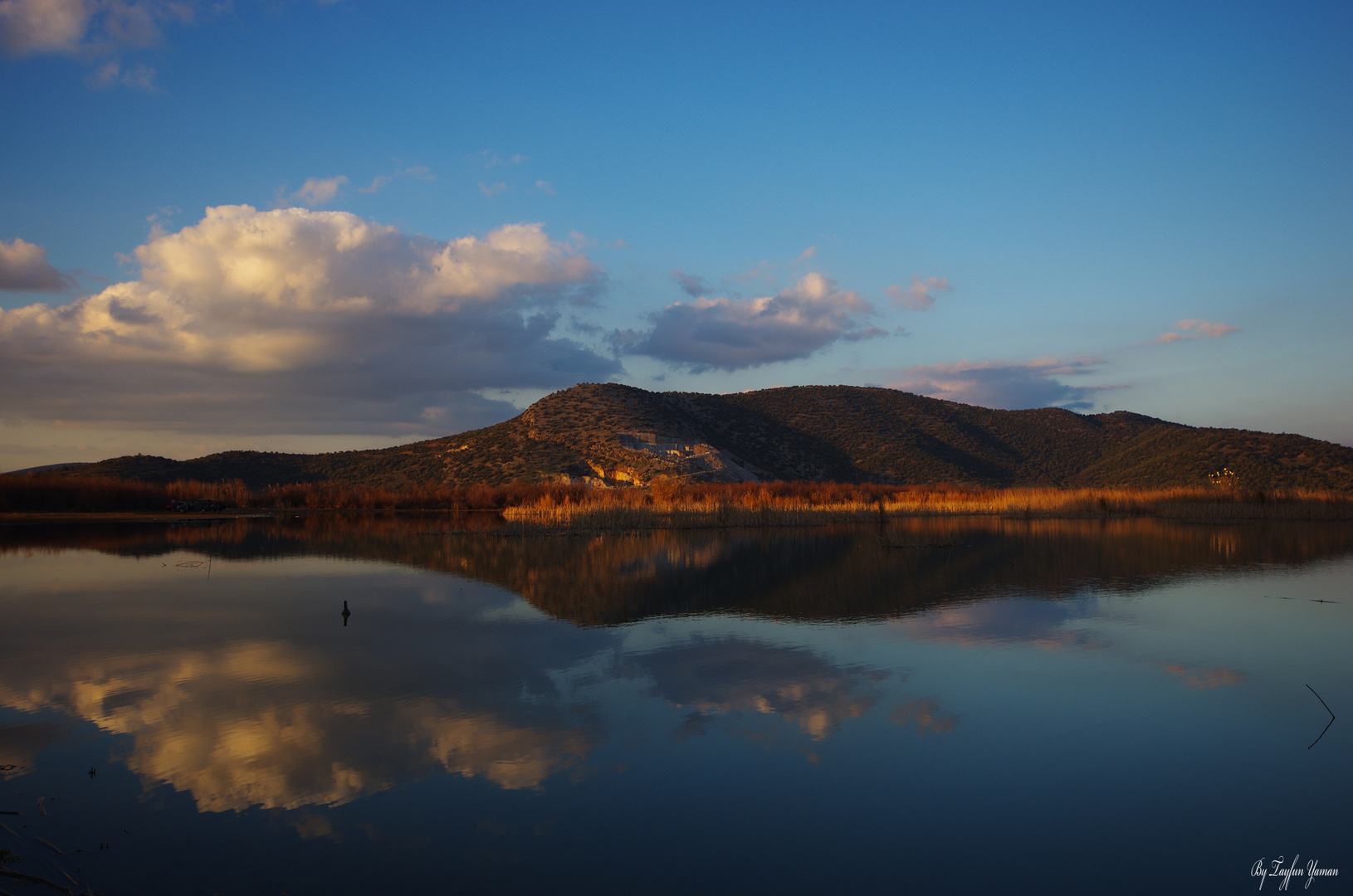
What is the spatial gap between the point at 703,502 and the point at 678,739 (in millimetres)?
31320

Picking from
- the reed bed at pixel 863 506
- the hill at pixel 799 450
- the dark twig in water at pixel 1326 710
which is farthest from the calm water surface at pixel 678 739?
the hill at pixel 799 450

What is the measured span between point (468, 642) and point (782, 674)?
481 centimetres

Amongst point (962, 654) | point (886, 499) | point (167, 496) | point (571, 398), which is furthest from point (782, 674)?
point (571, 398)

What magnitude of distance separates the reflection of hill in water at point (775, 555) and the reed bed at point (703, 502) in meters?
3.07

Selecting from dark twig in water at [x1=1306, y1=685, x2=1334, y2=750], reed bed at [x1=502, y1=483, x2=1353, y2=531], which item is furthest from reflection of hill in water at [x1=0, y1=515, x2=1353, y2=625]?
dark twig in water at [x1=1306, y1=685, x2=1334, y2=750]

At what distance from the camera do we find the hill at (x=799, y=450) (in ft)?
213

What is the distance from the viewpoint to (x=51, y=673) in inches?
379

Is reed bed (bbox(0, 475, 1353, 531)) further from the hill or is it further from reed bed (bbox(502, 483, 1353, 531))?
the hill

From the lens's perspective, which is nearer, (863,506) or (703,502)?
(703,502)

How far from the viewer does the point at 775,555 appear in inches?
920

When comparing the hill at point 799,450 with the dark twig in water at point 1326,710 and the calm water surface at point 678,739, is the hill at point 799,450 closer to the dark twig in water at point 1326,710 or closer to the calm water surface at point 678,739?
the calm water surface at point 678,739

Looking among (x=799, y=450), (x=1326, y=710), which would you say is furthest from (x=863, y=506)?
(x=799, y=450)

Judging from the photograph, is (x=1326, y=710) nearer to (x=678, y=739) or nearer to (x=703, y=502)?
(x=678, y=739)

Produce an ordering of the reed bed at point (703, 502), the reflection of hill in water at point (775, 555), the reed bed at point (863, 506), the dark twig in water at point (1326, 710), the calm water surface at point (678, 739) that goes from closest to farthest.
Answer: the calm water surface at point (678, 739)
the dark twig in water at point (1326, 710)
the reflection of hill in water at point (775, 555)
the reed bed at point (863, 506)
the reed bed at point (703, 502)
